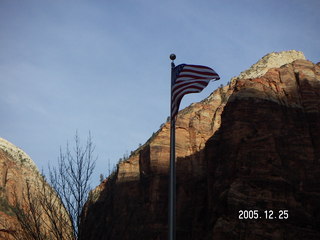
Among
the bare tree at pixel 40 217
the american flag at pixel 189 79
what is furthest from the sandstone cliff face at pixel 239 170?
the american flag at pixel 189 79

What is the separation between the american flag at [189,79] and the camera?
51.4 ft

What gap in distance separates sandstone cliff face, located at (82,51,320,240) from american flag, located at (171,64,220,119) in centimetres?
3517

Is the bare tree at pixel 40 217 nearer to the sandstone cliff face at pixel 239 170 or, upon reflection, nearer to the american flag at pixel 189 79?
the american flag at pixel 189 79

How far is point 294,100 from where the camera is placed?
3100 inches

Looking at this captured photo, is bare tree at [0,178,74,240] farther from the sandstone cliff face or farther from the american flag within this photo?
the sandstone cliff face

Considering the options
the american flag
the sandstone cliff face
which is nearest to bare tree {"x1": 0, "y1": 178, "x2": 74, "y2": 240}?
the american flag

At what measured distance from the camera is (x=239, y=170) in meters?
65.1

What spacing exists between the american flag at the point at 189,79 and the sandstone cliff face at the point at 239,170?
35.2m

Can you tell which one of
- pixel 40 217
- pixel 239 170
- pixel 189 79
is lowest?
pixel 40 217

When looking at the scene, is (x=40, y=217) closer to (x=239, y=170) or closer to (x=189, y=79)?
(x=189, y=79)

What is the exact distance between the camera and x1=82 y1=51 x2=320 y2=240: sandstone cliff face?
60.0 m

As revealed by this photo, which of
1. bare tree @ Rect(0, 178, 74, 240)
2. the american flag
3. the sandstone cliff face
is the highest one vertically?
the sandstone cliff face

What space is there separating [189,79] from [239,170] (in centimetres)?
5110

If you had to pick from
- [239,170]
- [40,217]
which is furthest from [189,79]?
[239,170]
